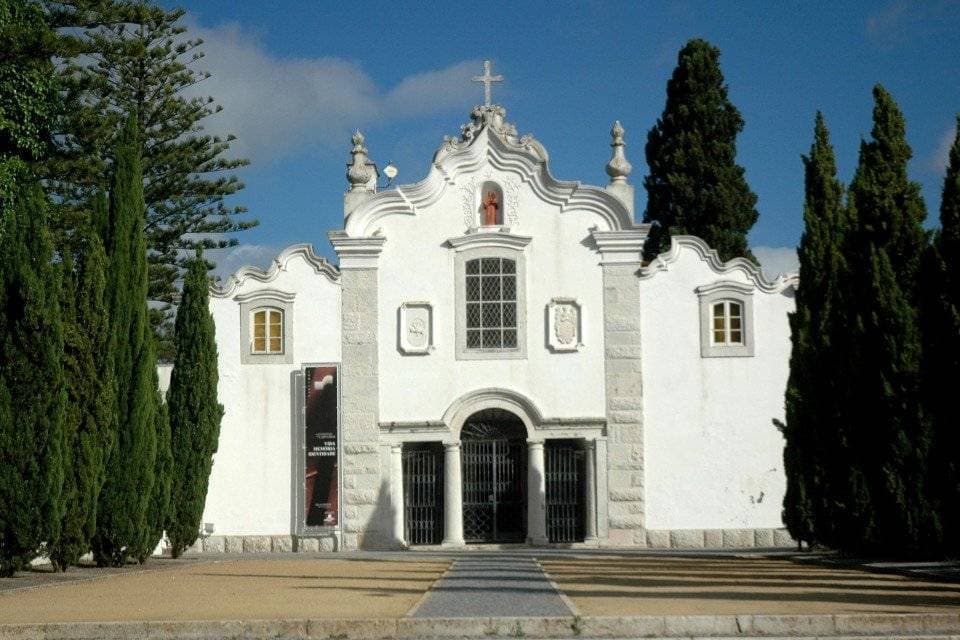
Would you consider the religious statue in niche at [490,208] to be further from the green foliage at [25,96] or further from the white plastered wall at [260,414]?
the green foliage at [25,96]

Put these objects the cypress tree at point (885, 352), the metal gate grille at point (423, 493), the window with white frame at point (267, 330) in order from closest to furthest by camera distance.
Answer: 1. the cypress tree at point (885, 352)
2. the metal gate grille at point (423, 493)
3. the window with white frame at point (267, 330)

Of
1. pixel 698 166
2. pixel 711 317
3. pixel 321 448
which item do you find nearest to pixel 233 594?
pixel 321 448

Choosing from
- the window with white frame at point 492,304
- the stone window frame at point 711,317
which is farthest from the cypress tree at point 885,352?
the window with white frame at point 492,304

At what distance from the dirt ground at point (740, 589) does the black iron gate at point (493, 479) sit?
7.51 meters

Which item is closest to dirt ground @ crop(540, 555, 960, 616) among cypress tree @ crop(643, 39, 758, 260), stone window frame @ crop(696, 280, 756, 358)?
stone window frame @ crop(696, 280, 756, 358)

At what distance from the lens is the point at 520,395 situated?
26578 millimetres

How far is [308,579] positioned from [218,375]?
9857mm

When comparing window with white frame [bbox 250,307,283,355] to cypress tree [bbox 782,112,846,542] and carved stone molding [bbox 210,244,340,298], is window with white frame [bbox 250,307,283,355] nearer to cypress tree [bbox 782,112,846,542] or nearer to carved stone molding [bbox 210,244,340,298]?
carved stone molding [bbox 210,244,340,298]

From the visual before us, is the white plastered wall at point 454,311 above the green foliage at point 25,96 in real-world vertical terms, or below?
below

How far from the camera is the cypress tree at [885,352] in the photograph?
59.1ft

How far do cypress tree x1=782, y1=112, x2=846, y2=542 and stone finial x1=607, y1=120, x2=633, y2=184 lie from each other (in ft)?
17.9

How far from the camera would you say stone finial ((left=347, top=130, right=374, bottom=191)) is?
27797 mm

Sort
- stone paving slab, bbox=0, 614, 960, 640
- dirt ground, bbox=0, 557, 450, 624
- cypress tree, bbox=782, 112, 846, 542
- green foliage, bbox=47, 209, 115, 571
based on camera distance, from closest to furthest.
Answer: stone paving slab, bbox=0, 614, 960, 640 → dirt ground, bbox=0, 557, 450, 624 → green foliage, bbox=47, 209, 115, 571 → cypress tree, bbox=782, 112, 846, 542

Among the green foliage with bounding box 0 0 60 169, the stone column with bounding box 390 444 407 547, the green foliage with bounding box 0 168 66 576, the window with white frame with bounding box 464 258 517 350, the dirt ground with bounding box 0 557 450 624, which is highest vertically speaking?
the green foliage with bounding box 0 0 60 169
